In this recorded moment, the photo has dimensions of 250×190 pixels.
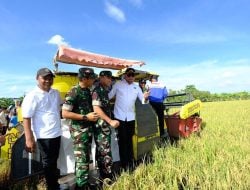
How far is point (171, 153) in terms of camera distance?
5363 mm

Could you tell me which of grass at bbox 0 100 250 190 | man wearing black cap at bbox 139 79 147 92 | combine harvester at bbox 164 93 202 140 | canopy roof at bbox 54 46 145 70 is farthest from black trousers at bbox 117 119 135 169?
combine harvester at bbox 164 93 202 140

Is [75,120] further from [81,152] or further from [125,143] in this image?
[125,143]

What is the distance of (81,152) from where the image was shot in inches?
157

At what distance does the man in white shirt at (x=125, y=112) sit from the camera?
4848 millimetres

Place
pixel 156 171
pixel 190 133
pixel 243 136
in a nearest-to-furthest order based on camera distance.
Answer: pixel 156 171
pixel 243 136
pixel 190 133

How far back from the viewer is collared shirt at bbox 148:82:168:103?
717cm

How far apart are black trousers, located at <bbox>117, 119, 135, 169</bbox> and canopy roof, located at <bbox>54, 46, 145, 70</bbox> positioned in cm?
121

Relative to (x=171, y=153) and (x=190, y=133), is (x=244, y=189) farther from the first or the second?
(x=190, y=133)

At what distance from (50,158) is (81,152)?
1.41ft

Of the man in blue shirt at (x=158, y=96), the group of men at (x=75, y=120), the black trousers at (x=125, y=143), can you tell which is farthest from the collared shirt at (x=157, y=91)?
the group of men at (x=75, y=120)

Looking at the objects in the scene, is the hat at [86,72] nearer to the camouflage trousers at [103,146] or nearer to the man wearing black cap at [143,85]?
the camouflage trousers at [103,146]

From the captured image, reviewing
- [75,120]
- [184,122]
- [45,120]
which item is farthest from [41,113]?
[184,122]

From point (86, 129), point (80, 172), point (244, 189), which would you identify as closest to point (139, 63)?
point (86, 129)

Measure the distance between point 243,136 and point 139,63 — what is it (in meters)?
3.40
